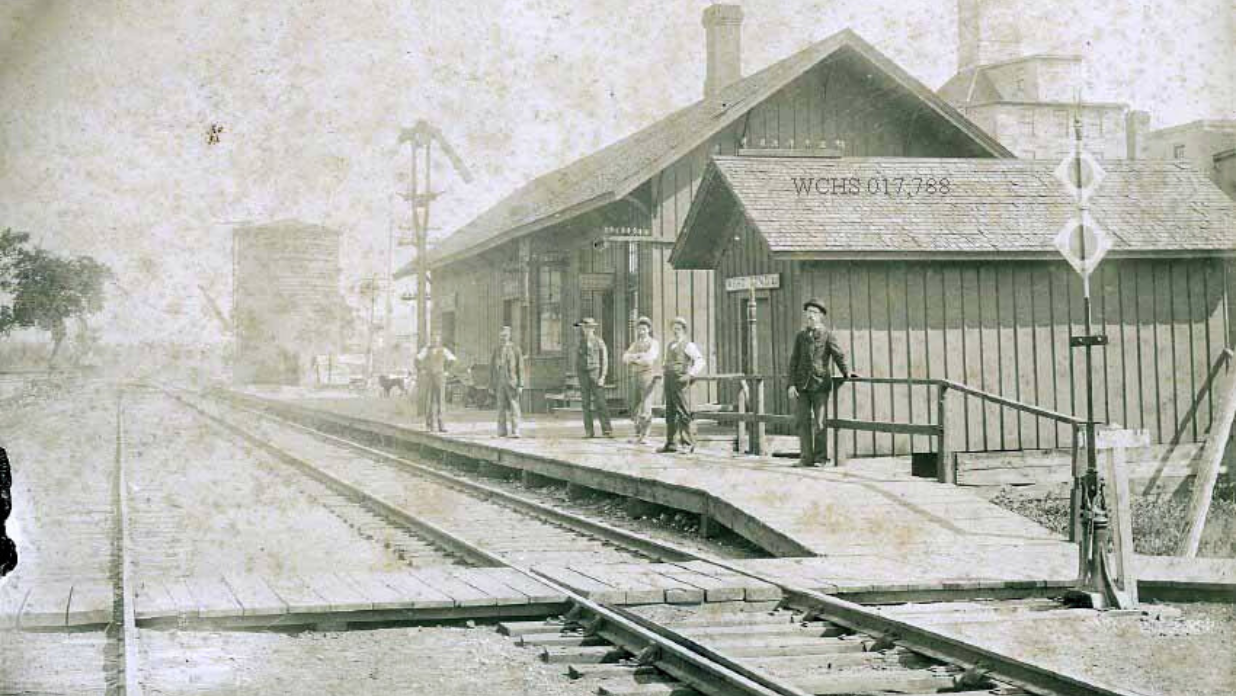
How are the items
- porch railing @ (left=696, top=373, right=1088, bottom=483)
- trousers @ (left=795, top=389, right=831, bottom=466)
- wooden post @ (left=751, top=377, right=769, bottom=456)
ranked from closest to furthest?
porch railing @ (left=696, top=373, right=1088, bottom=483)
trousers @ (left=795, top=389, right=831, bottom=466)
wooden post @ (left=751, top=377, right=769, bottom=456)

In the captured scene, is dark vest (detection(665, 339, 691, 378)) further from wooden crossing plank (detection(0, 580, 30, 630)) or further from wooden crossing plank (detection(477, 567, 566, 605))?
wooden crossing plank (detection(0, 580, 30, 630))

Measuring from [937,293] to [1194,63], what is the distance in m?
6.04

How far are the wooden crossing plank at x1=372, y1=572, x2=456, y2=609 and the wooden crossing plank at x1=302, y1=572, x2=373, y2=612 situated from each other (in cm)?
22

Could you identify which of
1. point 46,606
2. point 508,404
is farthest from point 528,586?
point 508,404

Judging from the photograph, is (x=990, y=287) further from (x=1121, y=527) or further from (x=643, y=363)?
(x=1121, y=527)

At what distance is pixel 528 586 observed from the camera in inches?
276

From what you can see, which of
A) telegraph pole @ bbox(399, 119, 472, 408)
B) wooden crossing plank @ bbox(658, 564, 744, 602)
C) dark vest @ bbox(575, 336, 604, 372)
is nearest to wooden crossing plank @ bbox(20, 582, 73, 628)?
wooden crossing plank @ bbox(658, 564, 744, 602)

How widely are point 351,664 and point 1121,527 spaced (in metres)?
4.21

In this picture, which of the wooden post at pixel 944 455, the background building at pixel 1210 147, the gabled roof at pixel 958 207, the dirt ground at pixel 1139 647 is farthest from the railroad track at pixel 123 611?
the background building at pixel 1210 147

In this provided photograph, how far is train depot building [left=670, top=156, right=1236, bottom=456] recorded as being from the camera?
12992 mm

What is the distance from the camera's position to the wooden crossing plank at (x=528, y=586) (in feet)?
22.0

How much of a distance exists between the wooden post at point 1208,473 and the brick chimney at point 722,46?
11.5 m

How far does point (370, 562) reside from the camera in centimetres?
896

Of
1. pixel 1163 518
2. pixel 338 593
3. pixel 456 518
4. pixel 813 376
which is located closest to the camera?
pixel 338 593
